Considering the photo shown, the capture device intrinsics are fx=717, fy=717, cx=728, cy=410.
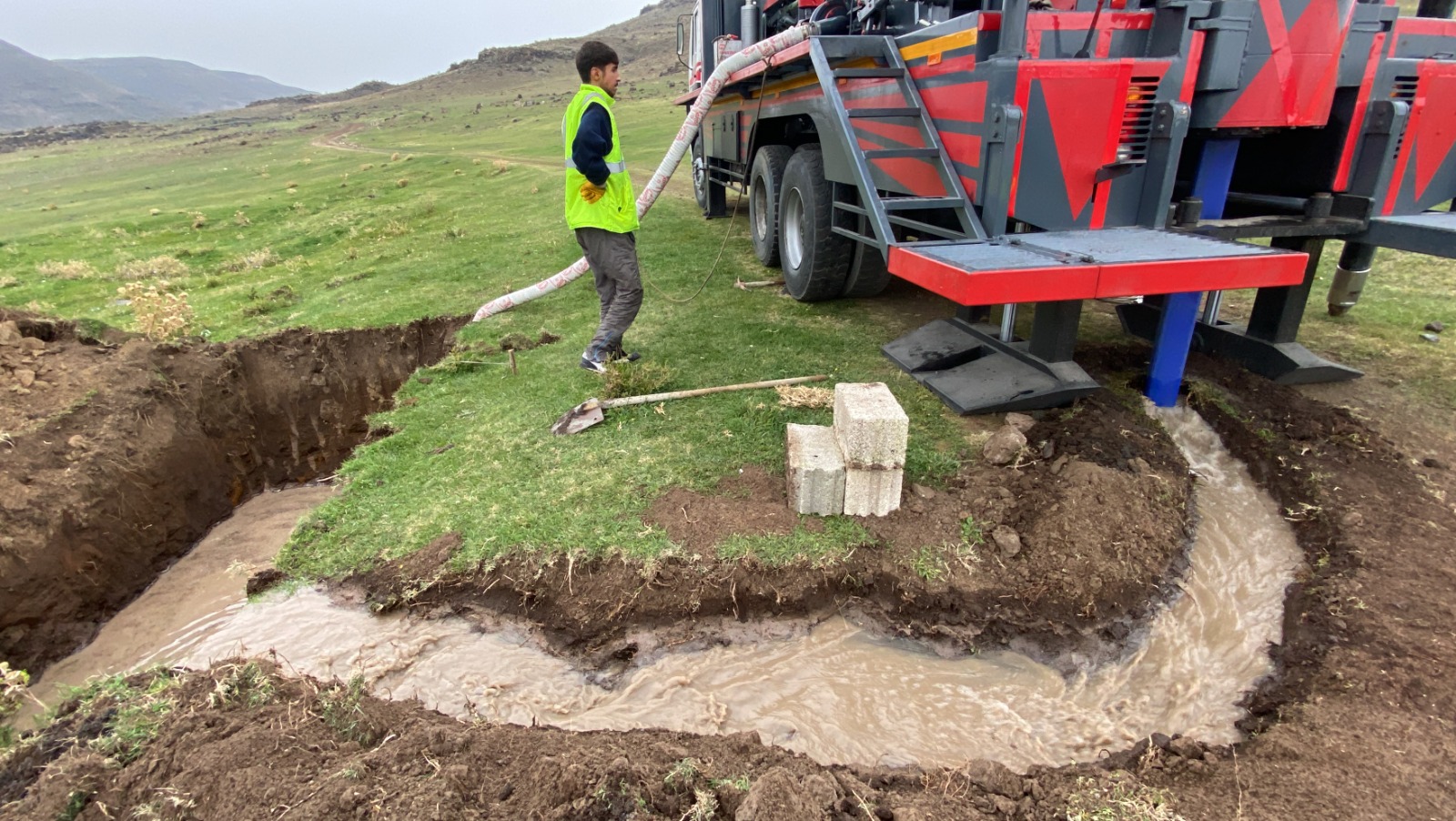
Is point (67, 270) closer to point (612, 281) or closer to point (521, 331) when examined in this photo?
point (521, 331)

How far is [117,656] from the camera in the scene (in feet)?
12.0

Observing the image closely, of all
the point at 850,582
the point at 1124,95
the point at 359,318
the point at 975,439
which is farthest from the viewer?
the point at 359,318

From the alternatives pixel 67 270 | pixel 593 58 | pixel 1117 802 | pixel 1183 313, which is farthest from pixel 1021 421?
pixel 67 270

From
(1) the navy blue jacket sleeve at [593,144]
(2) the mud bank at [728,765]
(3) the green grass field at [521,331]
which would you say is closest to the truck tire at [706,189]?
(3) the green grass field at [521,331]

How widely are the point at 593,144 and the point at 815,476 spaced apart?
100 inches

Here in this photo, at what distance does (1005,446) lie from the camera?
3877mm

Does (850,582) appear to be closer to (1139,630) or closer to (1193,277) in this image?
(1139,630)

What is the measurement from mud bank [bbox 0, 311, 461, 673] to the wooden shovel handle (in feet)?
9.02

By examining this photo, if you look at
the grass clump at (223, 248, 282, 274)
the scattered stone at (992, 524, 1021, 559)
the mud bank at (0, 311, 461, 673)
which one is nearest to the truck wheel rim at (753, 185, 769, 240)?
the mud bank at (0, 311, 461, 673)

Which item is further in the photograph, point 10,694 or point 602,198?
point 602,198

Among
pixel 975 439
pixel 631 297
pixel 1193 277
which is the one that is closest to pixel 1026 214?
pixel 1193 277

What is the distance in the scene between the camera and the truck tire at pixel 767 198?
22.5 feet

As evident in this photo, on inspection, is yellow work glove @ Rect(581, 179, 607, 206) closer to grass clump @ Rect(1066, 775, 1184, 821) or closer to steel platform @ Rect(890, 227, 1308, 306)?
steel platform @ Rect(890, 227, 1308, 306)

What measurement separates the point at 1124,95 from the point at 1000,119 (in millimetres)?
619
